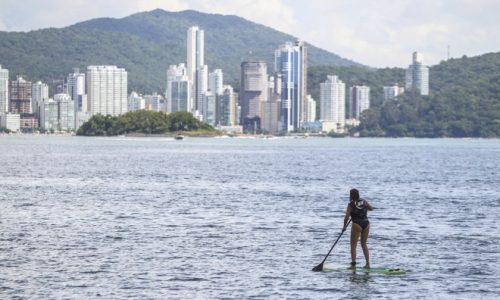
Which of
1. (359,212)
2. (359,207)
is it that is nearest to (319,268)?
(359,212)

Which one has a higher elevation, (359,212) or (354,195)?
(354,195)

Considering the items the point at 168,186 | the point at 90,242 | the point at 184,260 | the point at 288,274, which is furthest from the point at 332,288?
the point at 168,186

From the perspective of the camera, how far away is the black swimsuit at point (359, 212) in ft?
114

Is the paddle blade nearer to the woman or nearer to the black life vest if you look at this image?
the woman

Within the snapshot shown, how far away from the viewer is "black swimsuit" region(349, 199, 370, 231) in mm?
34781

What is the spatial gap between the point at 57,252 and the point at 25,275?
5473 mm

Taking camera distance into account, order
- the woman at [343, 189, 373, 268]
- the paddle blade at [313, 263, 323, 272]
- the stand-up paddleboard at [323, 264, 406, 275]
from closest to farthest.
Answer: the woman at [343, 189, 373, 268] → the stand-up paddleboard at [323, 264, 406, 275] → the paddle blade at [313, 263, 323, 272]

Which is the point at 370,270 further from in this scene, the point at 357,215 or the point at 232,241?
the point at 232,241

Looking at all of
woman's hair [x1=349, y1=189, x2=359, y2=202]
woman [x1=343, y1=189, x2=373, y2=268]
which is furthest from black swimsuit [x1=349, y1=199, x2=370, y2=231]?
woman's hair [x1=349, y1=189, x2=359, y2=202]

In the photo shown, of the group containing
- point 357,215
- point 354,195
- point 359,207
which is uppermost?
point 354,195

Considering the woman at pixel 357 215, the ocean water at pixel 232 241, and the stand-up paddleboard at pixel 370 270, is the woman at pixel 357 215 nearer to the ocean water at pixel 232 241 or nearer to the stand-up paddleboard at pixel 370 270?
the stand-up paddleboard at pixel 370 270

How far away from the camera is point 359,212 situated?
34844 mm

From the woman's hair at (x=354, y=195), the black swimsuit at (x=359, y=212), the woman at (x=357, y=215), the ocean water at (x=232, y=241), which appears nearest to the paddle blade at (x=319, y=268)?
the ocean water at (x=232, y=241)

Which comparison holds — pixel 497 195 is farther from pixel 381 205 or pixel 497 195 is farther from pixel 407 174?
pixel 407 174
